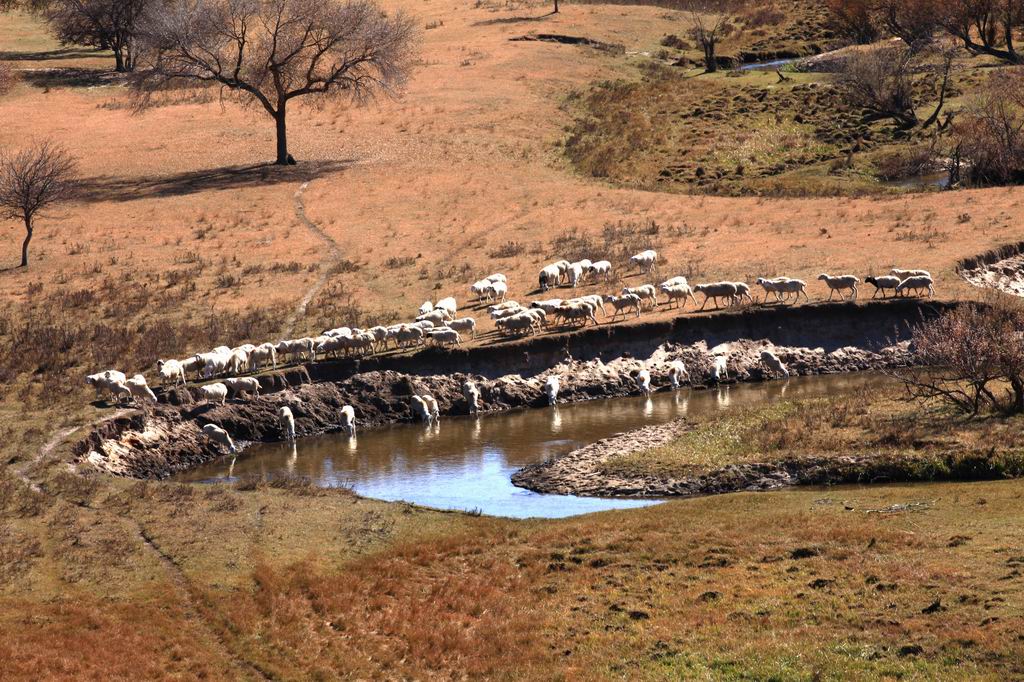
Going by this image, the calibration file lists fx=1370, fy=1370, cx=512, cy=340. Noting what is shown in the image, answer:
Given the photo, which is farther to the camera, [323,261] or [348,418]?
[323,261]

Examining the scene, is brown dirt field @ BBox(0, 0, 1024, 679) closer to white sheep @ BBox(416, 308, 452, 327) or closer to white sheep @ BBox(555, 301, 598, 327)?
white sheep @ BBox(416, 308, 452, 327)

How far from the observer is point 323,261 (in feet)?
175

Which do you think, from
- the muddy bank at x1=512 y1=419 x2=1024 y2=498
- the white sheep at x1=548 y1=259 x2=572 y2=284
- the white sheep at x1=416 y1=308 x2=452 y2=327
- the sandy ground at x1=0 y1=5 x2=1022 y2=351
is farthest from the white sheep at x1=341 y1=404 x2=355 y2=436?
the white sheep at x1=548 y1=259 x2=572 y2=284

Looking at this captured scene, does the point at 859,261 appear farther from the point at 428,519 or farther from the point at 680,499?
the point at 428,519

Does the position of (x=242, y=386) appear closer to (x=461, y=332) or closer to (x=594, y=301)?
(x=461, y=332)

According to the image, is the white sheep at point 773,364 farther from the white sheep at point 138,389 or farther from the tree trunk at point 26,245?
the tree trunk at point 26,245

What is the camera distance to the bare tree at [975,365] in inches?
1235

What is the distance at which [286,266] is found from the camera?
173 ft

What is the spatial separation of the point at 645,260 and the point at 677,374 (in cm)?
911

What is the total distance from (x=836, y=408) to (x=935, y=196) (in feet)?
86.1

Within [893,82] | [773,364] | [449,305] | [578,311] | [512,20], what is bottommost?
[773,364]

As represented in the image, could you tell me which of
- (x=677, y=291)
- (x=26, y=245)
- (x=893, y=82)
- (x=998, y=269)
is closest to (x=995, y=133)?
(x=893, y=82)

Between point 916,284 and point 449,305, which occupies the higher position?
point 916,284

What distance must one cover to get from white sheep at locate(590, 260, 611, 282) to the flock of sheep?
84cm
